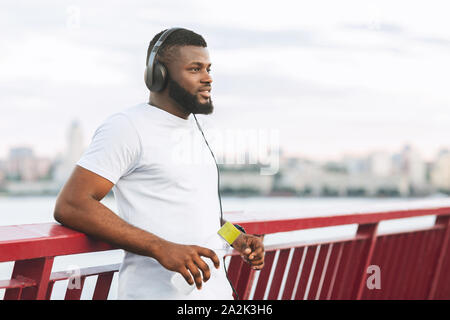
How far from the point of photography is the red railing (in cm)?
207

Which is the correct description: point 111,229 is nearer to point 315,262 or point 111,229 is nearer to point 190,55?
point 190,55

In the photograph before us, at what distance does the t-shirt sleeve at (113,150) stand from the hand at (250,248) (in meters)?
0.52

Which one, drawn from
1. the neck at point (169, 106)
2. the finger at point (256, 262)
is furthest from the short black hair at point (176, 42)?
the finger at point (256, 262)

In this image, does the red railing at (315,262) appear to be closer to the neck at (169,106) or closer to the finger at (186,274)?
the finger at (186,274)

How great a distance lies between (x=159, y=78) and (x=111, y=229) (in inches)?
22.9

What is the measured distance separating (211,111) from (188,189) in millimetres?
319

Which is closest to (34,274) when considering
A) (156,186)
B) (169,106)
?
(156,186)

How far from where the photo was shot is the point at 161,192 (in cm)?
209

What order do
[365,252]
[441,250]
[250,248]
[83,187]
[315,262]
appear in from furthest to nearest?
[441,250] < [365,252] < [315,262] < [250,248] < [83,187]

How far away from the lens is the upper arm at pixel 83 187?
194cm
